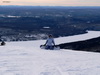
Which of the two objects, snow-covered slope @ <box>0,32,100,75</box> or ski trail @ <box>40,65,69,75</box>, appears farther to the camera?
snow-covered slope @ <box>0,32,100,75</box>

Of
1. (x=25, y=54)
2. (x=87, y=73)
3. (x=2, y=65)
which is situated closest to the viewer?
(x=87, y=73)

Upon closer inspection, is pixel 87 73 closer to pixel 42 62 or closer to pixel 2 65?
pixel 42 62

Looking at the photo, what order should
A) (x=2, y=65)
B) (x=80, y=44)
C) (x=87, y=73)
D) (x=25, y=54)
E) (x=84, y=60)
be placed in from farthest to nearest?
(x=80, y=44) → (x=25, y=54) → (x=84, y=60) → (x=2, y=65) → (x=87, y=73)

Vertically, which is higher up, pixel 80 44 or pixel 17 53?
pixel 17 53

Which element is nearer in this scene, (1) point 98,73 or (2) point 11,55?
(1) point 98,73

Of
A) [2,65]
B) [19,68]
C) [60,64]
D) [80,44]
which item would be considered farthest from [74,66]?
[80,44]

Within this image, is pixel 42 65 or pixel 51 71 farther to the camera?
pixel 42 65

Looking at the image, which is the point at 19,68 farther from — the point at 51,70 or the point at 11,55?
the point at 11,55

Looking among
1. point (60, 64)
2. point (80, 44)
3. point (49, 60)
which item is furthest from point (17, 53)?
point (80, 44)

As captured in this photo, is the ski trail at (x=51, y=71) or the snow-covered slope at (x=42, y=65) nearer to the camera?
the ski trail at (x=51, y=71)
